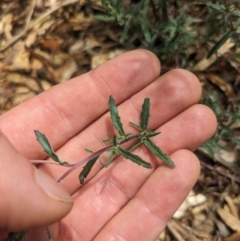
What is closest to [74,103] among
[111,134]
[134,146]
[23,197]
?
[111,134]

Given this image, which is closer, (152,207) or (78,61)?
(152,207)

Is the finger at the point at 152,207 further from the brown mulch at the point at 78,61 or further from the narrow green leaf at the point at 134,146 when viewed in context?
the brown mulch at the point at 78,61

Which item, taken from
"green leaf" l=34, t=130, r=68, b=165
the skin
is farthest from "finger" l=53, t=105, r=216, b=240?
"green leaf" l=34, t=130, r=68, b=165

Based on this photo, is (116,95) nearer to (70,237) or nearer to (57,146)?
(57,146)

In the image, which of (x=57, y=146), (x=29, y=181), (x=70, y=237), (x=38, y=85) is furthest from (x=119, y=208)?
(x=38, y=85)

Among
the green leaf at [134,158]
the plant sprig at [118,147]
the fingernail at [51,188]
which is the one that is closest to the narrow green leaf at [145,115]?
the plant sprig at [118,147]

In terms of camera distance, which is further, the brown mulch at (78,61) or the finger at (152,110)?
the brown mulch at (78,61)

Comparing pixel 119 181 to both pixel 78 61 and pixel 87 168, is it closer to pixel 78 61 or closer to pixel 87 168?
pixel 87 168
